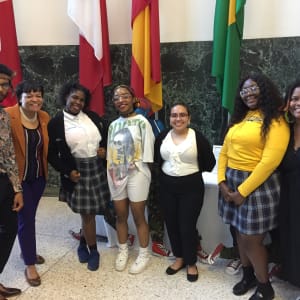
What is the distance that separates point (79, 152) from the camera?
2215 mm

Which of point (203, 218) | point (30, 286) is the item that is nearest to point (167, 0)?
point (203, 218)

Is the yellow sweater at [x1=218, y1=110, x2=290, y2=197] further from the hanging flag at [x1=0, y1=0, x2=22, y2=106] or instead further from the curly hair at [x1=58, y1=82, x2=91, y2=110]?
the hanging flag at [x1=0, y1=0, x2=22, y2=106]

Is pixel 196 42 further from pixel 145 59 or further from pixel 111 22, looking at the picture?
pixel 111 22

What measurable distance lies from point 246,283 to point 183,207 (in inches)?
22.9

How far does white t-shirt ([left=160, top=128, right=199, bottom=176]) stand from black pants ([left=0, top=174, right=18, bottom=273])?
0.91 metres

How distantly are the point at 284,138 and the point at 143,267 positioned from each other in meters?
1.26

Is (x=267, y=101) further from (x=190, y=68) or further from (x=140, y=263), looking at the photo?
(x=190, y=68)

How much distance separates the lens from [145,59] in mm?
3066

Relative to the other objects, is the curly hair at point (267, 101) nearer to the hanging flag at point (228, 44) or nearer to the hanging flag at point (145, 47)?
the hanging flag at point (228, 44)

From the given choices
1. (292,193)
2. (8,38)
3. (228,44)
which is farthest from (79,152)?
(8,38)

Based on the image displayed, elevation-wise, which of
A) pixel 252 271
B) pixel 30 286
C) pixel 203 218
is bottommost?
pixel 30 286

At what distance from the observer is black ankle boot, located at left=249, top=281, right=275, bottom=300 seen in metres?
1.93

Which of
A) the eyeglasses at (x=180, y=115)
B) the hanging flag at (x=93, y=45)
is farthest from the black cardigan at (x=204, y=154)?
the hanging flag at (x=93, y=45)

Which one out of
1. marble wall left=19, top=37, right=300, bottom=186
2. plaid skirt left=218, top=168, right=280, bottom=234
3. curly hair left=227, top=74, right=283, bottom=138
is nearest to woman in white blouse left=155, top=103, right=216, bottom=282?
plaid skirt left=218, top=168, right=280, bottom=234
